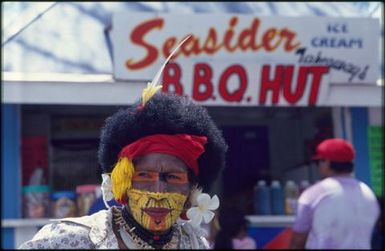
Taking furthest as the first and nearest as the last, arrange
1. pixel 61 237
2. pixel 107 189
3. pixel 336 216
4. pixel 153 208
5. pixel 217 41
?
pixel 217 41, pixel 336 216, pixel 107 189, pixel 153 208, pixel 61 237

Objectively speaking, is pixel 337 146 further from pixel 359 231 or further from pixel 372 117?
pixel 372 117

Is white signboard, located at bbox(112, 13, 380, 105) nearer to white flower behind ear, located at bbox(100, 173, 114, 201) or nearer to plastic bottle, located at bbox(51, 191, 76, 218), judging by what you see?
plastic bottle, located at bbox(51, 191, 76, 218)

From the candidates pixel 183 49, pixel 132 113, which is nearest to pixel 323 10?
pixel 183 49

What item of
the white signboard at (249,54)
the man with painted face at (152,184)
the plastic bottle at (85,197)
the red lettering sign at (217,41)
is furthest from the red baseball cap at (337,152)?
the man with painted face at (152,184)

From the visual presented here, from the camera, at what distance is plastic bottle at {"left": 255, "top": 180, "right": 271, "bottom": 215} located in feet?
23.7

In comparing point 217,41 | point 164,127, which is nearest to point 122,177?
point 164,127

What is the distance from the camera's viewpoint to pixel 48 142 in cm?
755

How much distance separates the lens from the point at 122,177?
2.48 meters

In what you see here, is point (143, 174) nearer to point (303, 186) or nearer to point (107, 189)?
point (107, 189)

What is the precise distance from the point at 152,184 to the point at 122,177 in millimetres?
100

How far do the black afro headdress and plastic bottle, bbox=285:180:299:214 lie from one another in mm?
4440

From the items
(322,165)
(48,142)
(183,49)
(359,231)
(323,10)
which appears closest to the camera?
(359,231)

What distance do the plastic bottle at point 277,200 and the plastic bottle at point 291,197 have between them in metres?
0.04

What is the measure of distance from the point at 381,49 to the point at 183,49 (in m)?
2.19
